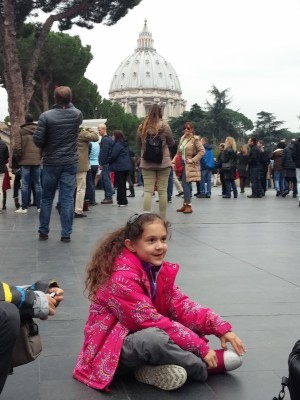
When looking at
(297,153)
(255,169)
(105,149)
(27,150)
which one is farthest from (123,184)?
(255,169)

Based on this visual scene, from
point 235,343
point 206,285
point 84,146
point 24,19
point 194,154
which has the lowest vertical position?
point 206,285

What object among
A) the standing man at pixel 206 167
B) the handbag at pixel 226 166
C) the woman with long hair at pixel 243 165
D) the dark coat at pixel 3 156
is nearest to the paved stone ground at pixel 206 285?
the dark coat at pixel 3 156

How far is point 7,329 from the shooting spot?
220 cm

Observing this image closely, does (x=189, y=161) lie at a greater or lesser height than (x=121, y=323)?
greater

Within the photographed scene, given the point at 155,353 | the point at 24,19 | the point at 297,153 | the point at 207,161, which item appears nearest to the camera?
the point at 155,353

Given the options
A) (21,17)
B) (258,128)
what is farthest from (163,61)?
(21,17)

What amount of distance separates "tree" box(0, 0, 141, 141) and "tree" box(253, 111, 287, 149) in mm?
33653

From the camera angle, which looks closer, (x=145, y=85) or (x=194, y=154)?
(x=194, y=154)

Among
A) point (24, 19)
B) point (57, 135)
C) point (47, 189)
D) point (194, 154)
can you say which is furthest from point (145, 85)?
point (47, 189)

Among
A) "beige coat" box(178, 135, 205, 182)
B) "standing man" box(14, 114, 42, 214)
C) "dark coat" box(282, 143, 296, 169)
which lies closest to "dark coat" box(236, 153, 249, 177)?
"dark coat" box(282, 143, 296, 169)

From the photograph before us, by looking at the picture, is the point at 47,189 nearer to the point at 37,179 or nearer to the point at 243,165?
the point at 37,179

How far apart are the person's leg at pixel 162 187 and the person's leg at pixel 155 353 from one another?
5526 mm

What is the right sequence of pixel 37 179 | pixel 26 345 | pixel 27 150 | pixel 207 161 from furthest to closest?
pixel 207 161
pixel 37 179
pixel 27 150
pixel 26 345

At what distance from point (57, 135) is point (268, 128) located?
55.3m
